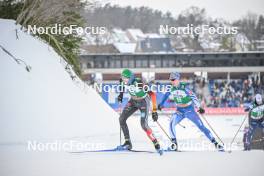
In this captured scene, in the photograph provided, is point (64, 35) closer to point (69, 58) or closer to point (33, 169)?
point (69, 58)

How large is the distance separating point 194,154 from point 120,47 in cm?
1006

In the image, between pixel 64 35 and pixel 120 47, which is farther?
pixel 120 47

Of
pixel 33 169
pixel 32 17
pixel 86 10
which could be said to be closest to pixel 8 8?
pixel 32 17

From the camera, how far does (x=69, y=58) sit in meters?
13.8

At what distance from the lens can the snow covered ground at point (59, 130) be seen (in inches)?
339

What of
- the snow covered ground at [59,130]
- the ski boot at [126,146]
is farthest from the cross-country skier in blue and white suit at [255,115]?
the ski boot at [126,146]

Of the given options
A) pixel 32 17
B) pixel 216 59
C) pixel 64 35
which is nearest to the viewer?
pixel 32 17

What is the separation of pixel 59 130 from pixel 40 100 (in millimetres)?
697

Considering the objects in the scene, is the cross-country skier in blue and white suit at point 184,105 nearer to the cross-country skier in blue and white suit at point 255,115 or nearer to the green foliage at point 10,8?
the cross-country skier in blue and white suit at point 255,115

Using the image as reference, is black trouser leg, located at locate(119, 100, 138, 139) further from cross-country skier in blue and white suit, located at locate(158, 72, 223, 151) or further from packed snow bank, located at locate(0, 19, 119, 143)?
packed snow bank, located at locate(0, 19, 119, 143)

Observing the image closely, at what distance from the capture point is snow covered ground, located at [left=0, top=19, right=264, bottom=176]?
8.61 metres

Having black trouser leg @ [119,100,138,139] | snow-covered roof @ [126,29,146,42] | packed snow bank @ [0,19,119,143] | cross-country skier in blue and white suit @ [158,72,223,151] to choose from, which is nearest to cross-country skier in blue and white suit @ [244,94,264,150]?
cross-country skier in blue and white suit @ [158,72,223,151]

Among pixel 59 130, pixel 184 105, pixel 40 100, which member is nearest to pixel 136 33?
pixel 40 100

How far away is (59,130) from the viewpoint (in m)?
10.8
